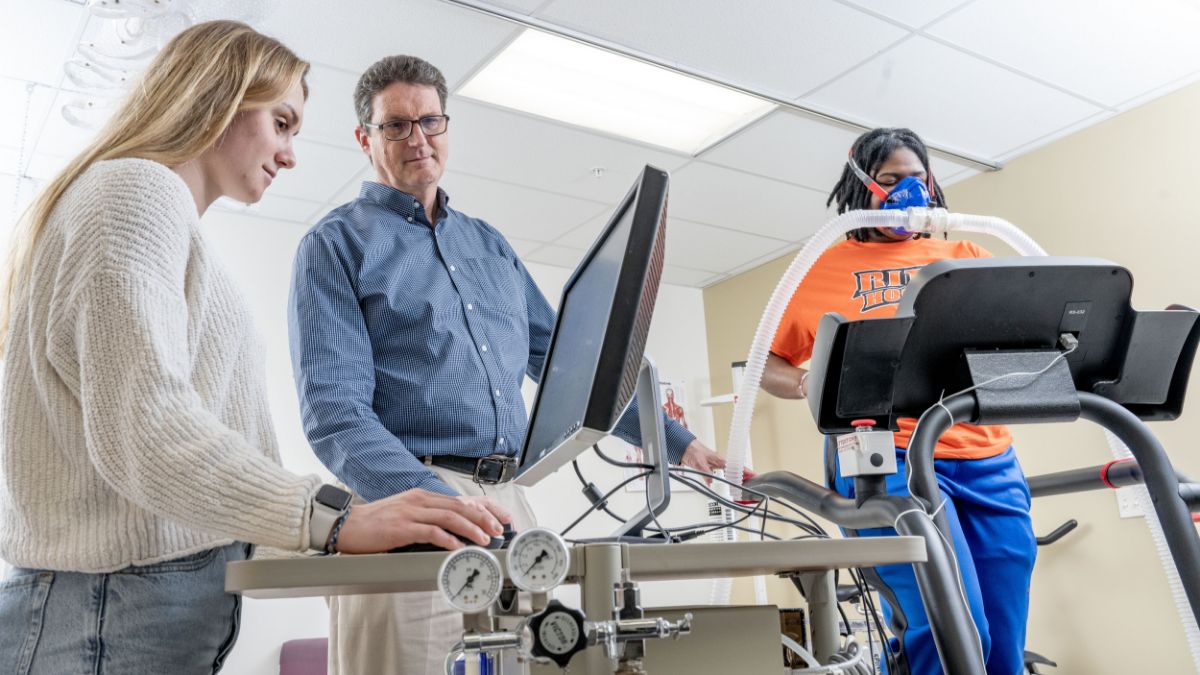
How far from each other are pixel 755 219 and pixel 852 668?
3.52m

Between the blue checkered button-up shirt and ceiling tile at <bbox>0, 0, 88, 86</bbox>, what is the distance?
1717 millimetres

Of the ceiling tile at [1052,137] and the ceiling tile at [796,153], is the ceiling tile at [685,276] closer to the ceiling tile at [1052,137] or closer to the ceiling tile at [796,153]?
the ceiling tile at [796,153]

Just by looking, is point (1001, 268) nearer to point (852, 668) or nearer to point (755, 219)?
point (852, 668)

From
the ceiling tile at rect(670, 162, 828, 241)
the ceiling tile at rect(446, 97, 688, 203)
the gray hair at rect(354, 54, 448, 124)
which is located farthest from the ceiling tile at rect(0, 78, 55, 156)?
the ceiling tile at rect(670, 162, 828, 241)

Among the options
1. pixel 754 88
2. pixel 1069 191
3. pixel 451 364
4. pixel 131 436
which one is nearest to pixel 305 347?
pixel 451 364

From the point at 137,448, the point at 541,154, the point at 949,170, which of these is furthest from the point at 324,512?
the point at 949,170

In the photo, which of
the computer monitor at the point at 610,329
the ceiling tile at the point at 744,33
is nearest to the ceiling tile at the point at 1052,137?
the ceiling tile at the point at 744,33

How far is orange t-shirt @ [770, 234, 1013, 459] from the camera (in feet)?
5.99

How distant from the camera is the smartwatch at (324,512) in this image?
751mm

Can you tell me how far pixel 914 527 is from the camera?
3.61 feet

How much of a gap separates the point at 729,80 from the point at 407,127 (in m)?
1.78

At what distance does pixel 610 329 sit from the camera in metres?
0.76

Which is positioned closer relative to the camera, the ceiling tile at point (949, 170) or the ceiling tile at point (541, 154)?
the ceiling tile at point (541, 154)

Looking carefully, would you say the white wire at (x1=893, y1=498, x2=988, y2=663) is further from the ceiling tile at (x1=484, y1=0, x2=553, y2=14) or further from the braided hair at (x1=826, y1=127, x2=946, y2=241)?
the ceiling tile at (x1=484, y1=0, x2=553, y2=14)
